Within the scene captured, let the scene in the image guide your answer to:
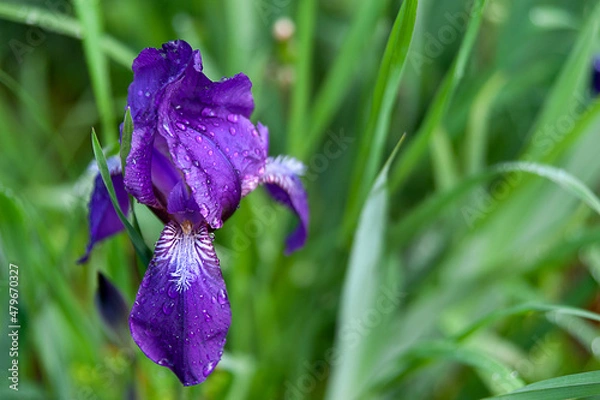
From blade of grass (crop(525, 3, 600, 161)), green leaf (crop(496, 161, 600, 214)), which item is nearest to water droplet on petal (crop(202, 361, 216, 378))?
green leaf (crop(496, 161, 600, 214))

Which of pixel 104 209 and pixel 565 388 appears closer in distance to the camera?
pixel 565 388

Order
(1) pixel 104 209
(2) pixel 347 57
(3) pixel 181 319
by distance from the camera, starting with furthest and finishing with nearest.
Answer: (2) pixel 347 57 → (1) pixel 104 209 → (3) pixel 181 319

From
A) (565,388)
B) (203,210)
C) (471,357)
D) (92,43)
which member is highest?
(92,43)

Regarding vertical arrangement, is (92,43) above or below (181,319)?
above

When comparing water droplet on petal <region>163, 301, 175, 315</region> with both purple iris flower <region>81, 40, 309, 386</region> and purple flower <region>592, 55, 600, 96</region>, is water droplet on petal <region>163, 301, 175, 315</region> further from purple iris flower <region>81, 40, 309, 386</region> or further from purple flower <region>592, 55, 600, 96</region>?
purple flower <region>592, 55, 600, 96</region>

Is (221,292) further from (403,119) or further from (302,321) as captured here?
(403,119)

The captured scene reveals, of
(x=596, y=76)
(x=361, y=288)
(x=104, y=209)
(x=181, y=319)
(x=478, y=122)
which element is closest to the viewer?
(x=181, y=319)

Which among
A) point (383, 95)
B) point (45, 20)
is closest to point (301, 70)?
point (383, 95)

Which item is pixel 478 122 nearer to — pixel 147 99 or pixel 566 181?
pixel 566 181
